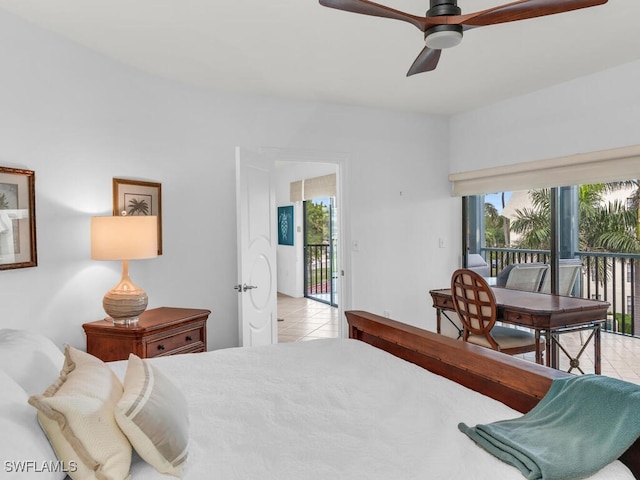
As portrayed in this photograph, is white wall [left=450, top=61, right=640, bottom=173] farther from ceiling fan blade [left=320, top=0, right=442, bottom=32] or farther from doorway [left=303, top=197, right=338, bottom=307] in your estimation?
→ doorway [left=303, top=197, right=338, bottom=307]

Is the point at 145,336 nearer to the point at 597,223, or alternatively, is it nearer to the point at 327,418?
the point at 327,418

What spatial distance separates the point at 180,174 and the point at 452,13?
250 cm

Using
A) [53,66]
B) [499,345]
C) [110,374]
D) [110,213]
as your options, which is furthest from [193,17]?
[499,345]

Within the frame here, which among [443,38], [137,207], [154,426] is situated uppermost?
[443,38]

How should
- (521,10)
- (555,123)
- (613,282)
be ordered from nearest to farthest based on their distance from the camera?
(521,10) → (555,123) → (613,282)

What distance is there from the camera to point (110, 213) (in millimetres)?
3305

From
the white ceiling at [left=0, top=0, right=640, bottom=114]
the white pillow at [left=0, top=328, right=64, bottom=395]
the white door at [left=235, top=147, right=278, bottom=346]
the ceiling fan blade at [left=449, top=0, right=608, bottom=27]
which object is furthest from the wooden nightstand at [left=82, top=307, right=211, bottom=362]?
the ceiling fan blade at [left=449, top=0, right=608, bottom=27]

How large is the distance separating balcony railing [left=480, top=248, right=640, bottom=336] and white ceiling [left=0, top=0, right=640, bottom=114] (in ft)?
6.39

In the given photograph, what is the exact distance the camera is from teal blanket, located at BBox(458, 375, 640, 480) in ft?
3.90

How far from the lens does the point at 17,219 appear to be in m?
2.62

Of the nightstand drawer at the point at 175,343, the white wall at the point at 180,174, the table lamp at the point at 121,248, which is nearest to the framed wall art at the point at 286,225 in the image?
the white wall at the point at 180,174

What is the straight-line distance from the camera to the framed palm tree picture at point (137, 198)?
Result: 3.34m

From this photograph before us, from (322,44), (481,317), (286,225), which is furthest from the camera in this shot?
(286,225)

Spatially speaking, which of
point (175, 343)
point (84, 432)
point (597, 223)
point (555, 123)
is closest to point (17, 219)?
point (175, 343)
